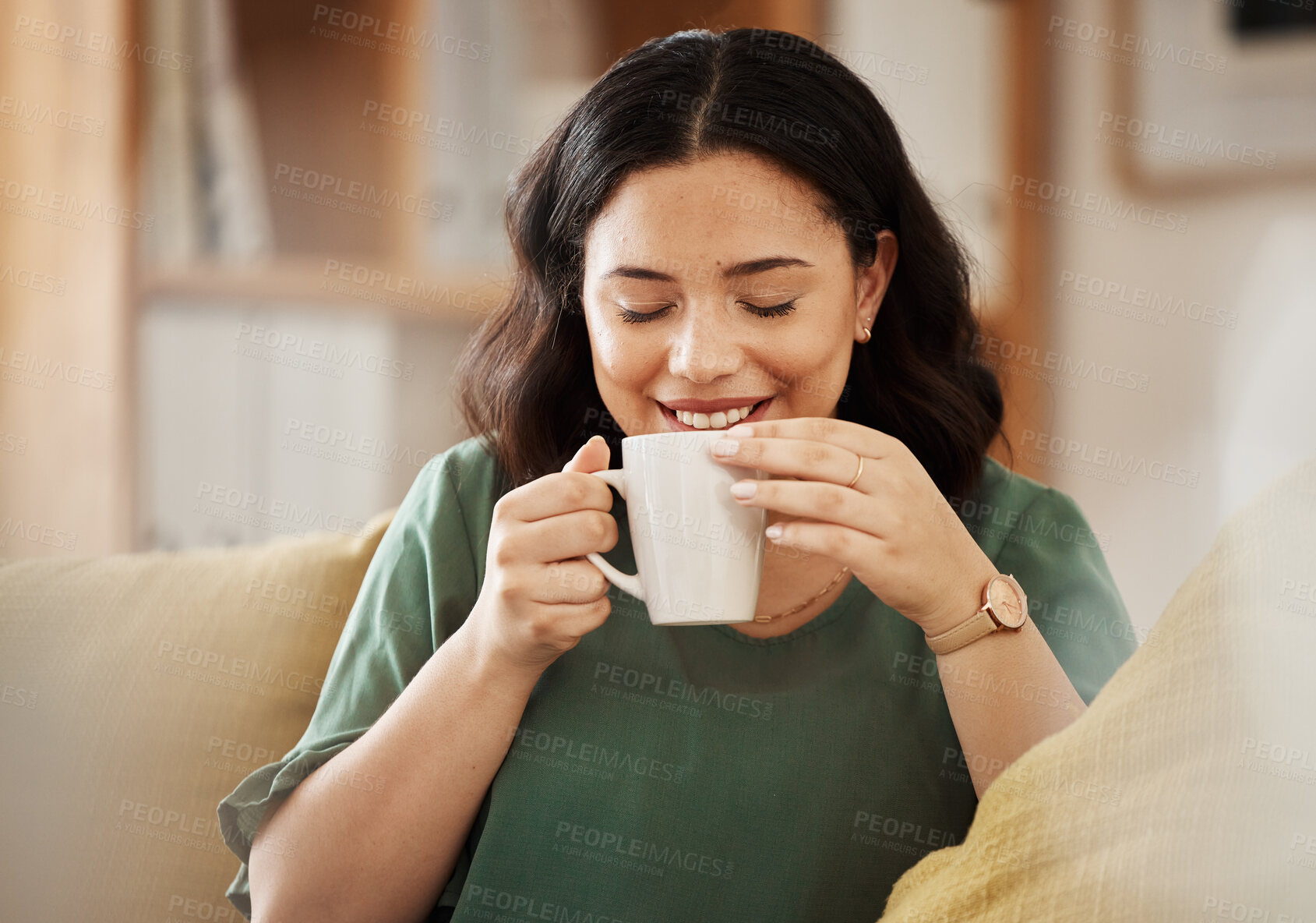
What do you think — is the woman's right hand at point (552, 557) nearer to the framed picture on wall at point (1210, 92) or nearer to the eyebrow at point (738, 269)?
the eyebrow at point (738, 269)

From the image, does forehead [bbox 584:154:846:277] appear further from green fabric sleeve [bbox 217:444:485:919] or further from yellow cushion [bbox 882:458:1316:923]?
yellow cushion [bbox 882:458:1316:923]

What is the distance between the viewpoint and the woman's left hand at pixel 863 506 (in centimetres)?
69

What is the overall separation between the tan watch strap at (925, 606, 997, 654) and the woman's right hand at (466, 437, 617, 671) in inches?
9.7

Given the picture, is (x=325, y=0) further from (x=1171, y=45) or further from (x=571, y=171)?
(x=1171, y=45)

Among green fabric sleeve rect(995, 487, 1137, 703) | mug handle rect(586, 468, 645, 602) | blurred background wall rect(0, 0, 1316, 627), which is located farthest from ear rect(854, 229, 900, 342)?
blurred background wall rect(0, 0, 1316, 627)

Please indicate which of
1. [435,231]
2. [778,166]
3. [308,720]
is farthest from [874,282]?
[435,231]

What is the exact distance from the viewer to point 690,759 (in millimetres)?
872

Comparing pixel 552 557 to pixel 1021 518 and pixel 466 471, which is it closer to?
pixel 466 471

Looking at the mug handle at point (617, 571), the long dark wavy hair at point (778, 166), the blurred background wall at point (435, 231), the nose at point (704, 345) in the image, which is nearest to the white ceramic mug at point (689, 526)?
the mug handle at point (617, 571)

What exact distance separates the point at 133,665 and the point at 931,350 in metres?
0.82

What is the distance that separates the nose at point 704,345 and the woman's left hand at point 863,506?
112 millimetres

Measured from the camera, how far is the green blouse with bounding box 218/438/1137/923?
0.85m

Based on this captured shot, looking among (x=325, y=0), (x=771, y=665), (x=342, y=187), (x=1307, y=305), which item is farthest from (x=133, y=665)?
(x=1307, y=305)

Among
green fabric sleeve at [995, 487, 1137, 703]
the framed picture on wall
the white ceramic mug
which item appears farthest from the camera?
the framed picture on wall
